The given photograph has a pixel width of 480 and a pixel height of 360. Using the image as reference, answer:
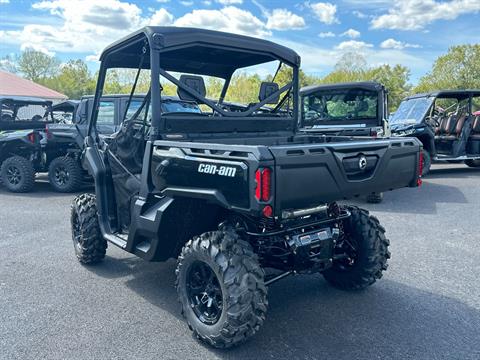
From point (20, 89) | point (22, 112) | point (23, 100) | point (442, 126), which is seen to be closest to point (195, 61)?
point (23, 100)

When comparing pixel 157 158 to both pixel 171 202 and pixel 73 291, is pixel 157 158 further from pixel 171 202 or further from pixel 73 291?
pixel 73 291

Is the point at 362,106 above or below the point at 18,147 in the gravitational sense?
above

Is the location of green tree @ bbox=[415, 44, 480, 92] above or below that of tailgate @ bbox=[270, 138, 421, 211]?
above

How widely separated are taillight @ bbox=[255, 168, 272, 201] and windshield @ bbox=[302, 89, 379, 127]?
6.47 metres

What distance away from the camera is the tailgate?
2543 millimetres

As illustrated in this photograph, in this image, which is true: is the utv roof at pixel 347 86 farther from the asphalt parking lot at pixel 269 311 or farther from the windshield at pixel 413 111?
the asphalt parking lot at pixel 269 311

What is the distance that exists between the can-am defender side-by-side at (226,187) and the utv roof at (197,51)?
0.04 ft

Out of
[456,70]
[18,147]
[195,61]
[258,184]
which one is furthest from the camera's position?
[456,70]

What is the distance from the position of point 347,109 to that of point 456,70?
30.0 m

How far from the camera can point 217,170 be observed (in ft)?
8.89

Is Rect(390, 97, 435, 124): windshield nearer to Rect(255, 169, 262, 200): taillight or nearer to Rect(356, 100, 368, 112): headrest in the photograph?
Rect(356, 100, 368, 112): headrest

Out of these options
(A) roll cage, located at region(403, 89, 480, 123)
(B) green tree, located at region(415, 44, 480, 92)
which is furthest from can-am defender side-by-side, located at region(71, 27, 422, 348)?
(B) green tree, located at region(415, 44, 480, 92)

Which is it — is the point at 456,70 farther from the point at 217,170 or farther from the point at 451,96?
the point at 217,170

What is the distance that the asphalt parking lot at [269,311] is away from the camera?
2.96 m
